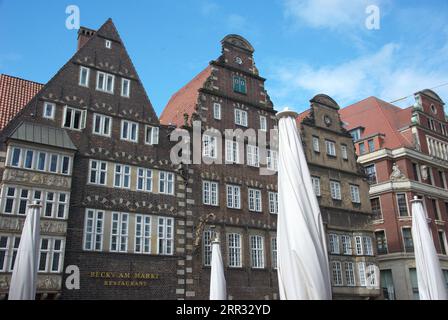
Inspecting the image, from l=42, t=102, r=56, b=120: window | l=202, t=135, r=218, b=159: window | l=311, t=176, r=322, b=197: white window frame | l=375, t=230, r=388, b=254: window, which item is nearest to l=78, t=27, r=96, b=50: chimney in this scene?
l=42, t=102, r=56, b=120: window

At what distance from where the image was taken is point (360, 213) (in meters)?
33.8

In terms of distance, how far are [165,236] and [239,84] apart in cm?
1178

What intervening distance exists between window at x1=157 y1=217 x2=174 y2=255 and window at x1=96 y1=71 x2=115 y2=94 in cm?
755

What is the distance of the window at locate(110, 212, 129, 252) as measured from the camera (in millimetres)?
22250

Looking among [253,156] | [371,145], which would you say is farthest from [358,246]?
[371,145]

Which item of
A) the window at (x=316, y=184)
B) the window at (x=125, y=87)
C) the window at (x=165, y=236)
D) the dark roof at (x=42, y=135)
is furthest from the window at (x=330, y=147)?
the dark roof at (x=42, y=135)

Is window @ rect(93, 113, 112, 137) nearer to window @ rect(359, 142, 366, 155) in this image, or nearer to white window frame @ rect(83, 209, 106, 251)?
white window frame @ rect(83, 209, 106, 251)

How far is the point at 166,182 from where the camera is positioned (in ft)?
82.4

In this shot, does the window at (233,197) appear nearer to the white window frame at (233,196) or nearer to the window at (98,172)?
the white window frame at (233,196)

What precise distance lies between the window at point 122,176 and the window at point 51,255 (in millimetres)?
4218

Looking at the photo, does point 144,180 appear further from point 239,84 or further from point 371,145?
point 371,145

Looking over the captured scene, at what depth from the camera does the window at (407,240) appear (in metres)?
37.6

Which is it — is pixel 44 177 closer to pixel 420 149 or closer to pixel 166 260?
pixel 166 260
